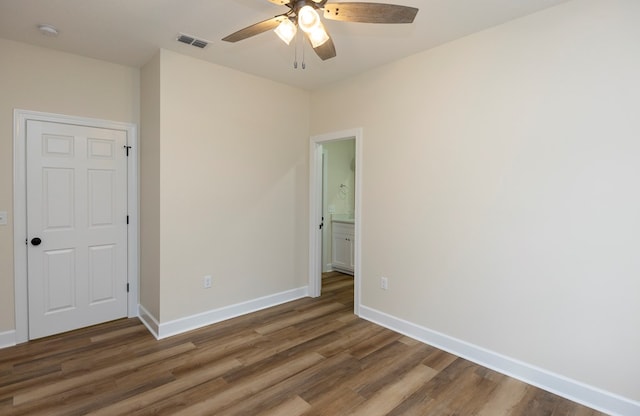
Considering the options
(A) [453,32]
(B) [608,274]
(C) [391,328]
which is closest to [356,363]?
(C) [391,328]

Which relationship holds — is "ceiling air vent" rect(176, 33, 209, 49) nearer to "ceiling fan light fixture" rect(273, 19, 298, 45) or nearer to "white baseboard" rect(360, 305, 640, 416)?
"ceiling fan light fixture" rect(273, 19, 298, 45)

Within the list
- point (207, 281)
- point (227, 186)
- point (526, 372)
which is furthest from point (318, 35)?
point (526, 372)

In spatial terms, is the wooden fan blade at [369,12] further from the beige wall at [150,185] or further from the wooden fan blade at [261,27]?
the beige wall at [150,185]

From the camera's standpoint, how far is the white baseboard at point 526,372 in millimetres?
2125

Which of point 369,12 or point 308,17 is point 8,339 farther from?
point 369,12

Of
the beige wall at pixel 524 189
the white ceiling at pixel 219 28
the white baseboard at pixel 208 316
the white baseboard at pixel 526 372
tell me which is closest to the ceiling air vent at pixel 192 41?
the white ceiling at pixel 219 28

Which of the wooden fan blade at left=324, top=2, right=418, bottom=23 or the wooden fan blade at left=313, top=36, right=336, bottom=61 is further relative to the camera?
the wooden fan blade at left=313, top=36, right=336, bottom=61

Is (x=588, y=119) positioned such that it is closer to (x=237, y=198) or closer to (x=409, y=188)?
(x=409, y=188)

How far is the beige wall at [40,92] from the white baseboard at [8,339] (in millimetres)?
39

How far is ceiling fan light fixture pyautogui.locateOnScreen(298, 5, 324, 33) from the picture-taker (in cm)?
174

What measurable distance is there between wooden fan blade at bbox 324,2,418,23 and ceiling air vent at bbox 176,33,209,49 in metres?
1.56

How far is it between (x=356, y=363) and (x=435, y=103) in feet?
7.78

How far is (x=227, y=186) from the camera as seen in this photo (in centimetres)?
356

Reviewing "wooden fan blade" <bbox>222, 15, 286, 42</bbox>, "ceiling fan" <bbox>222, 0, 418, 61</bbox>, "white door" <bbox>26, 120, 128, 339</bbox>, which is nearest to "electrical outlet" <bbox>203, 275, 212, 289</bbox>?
"white door" <bbox>26, 120, 128, 339</bbox>
